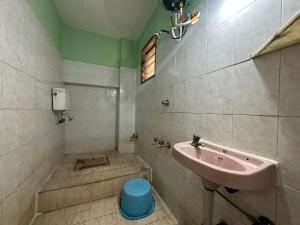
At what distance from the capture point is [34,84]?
4.35ft

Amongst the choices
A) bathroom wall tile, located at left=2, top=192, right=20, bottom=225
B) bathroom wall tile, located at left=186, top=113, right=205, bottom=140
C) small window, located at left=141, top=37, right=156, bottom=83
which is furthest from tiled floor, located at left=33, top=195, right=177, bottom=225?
small window, located at left=141, top=37, right=156, bottom=83

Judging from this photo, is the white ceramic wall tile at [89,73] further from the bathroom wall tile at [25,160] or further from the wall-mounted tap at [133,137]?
the bathroom wall tile at [25,160]

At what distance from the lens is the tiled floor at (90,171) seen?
1.65 metres

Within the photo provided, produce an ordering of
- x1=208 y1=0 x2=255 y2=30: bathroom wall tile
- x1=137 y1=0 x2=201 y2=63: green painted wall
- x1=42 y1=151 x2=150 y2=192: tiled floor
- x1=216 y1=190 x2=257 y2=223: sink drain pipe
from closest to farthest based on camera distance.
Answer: x1=216 y1=190 x2=257 y2=223: sink drain pipe < x1=208 y1=0 x2=255 y2=30: bathroom wall tile < x1=137 y1=0 x2=201 y2=63: green painted wall < x1=42 y1=151 x2=150 y2=192: tiled floor

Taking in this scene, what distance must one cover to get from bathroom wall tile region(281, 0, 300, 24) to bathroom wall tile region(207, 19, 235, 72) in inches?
10.0

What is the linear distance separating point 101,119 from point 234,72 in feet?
8.69

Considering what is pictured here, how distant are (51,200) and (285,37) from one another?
2.34 metres

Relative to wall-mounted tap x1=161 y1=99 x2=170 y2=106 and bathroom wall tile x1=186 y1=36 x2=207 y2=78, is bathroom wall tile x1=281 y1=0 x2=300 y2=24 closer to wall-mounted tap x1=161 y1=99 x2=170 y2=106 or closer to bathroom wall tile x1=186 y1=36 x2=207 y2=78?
bathroom wall tile x1=186 y1=36 x2=207 y2=78

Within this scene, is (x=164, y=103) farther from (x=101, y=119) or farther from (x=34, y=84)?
(x=101, y=119)

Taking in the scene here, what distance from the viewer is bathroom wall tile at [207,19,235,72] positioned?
2.85ft

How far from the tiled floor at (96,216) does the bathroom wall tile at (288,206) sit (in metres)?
1.07

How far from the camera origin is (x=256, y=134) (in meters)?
0.73

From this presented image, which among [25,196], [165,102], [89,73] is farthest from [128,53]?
[25,196]

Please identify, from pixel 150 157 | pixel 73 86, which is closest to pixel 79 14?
pixel 73 86
